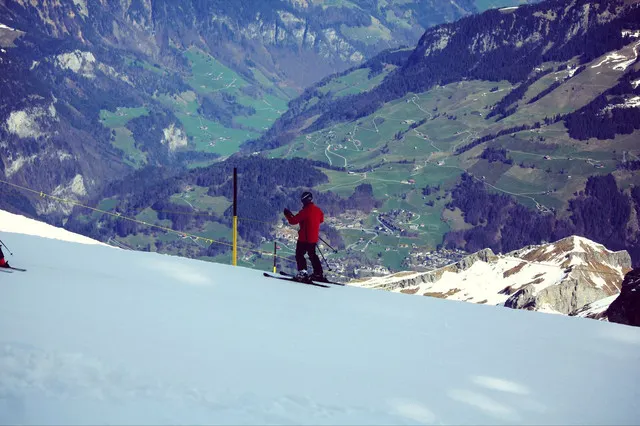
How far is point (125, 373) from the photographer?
1898 centimetres

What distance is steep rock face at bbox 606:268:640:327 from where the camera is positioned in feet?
266

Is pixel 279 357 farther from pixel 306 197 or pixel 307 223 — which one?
pixel 307 223

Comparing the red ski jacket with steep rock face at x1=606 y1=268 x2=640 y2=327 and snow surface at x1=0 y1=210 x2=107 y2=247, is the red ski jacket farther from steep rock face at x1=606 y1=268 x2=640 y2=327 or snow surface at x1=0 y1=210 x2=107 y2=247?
steep rock face at x1=606 y1=268 x2=640 y2=327

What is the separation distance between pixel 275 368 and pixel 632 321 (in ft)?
211

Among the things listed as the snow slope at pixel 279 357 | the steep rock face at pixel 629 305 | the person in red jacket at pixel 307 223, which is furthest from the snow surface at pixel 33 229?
the steep rock face at pixel 629 305

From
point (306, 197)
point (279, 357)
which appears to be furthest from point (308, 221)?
point (279, 357)

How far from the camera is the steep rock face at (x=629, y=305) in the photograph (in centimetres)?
8103

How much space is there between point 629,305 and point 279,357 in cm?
6981

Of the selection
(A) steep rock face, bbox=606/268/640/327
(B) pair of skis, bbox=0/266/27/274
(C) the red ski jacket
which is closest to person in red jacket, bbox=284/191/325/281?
(C) the red ski jacket

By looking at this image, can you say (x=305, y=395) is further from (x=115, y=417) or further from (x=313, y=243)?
(x=313, y=243)

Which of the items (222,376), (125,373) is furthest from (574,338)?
(125,373)

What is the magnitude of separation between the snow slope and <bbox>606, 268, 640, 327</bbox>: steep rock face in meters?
52.8

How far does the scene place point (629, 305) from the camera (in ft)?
282

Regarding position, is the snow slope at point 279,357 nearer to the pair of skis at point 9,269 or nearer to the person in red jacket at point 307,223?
the pair of skis at point 9,269
